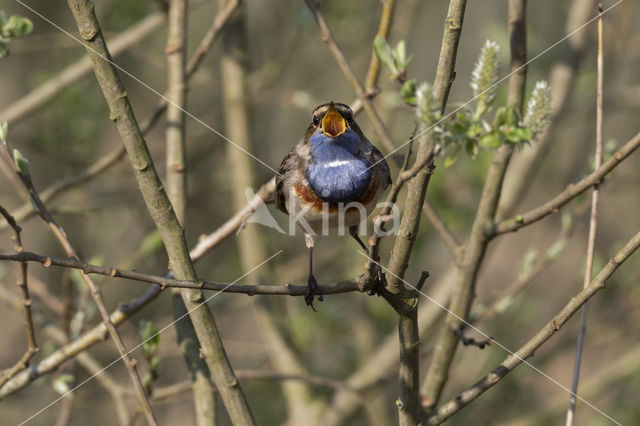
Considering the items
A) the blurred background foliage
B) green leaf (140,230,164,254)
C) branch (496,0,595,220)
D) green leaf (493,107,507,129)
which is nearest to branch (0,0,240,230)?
the blurred background foliage

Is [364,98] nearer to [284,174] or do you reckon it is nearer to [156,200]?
[284,174]

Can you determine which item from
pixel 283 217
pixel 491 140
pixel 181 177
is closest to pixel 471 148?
pixel 491 140

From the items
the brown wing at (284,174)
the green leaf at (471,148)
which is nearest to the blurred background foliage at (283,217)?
the brown wing at (284,174)

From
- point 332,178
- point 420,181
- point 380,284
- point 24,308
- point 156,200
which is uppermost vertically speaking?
point 332,178

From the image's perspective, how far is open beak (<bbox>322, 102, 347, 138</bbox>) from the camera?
→ 9.78 feet

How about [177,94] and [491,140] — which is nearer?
[491,140]

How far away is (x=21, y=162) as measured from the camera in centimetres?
238

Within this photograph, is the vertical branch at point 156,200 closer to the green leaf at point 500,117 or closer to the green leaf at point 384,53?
the green leaf at point 384,53

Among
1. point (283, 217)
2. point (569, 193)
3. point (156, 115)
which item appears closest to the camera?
point (569, 193)

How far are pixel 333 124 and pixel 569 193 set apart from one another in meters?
0.97

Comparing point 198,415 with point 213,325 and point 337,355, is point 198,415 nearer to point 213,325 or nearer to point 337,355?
point 213,325

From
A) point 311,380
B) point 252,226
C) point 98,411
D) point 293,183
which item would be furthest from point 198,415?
point 98,411

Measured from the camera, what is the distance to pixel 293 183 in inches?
127

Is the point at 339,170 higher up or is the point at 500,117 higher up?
the point at 339,170
